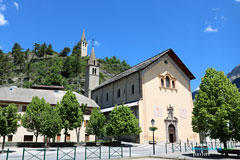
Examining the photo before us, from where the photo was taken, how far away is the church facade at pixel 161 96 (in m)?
32.6

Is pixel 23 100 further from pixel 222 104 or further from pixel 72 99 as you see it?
pixel 222 104

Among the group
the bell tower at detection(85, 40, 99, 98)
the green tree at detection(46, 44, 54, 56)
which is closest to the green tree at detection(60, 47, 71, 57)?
the green tree at detection(46, 44, 54, 56)

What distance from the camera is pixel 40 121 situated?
24.0 metres

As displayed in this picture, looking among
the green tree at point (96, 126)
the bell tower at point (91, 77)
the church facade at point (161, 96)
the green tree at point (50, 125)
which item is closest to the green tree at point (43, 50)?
the bell tower at point (91, 77)

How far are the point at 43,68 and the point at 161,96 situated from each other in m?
75.9

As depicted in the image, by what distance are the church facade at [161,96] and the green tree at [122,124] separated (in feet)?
12.5

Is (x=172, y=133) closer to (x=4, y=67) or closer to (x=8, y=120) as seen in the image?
(x=8, y=120)

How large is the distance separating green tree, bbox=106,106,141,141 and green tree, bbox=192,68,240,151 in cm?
1004

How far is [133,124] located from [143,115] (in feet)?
16.1

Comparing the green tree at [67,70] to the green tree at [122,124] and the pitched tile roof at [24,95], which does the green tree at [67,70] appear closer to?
the pitched tile roof at [24,95]

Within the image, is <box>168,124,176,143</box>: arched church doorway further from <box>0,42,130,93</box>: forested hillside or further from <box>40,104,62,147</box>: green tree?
<box>0,42,130,93</box>: forested hillside

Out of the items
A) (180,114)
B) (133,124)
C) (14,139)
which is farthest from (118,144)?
(14,139)

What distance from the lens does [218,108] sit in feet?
56.1

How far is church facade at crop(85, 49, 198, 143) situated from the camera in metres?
32.6
